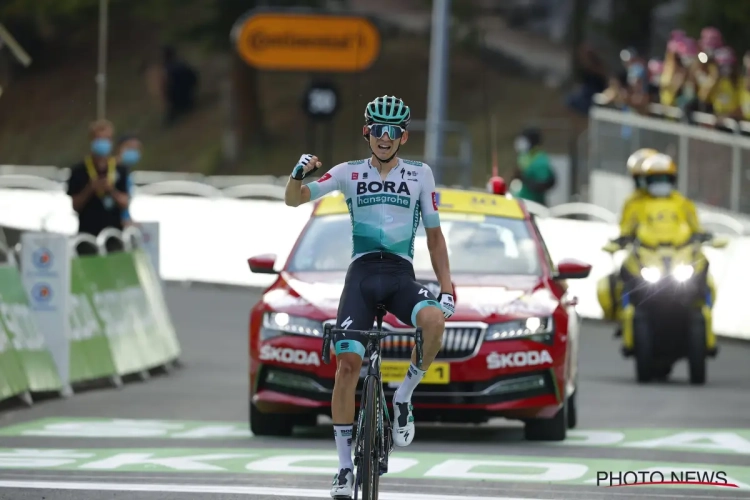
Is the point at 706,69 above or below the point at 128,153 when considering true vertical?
above

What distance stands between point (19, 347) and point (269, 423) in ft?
8.97

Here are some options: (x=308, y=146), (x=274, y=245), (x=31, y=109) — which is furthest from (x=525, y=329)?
(x=31, y=109)

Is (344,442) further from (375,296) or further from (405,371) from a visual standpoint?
(405,371)

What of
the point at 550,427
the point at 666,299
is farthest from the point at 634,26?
the point at 550,427

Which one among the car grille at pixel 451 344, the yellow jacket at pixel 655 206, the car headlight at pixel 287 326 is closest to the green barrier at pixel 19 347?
the car headlight at pixel 287 326

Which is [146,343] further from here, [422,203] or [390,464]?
[422,203]

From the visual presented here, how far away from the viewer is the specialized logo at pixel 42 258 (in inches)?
646

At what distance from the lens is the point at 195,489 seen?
1110cm

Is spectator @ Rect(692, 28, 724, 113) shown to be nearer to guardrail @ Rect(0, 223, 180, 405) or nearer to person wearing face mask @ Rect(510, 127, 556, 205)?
person wearing face mask @ Rect(510, 127, 556, 205)

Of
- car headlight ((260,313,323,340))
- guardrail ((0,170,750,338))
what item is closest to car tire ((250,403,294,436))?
car headlight ((260,313,323,340))

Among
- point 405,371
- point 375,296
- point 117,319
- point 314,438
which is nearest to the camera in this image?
point 375,296

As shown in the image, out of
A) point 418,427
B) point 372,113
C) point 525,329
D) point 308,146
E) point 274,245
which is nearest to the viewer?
point 372,113

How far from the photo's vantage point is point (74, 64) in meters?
64.8

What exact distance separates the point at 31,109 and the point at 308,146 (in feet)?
57.3
